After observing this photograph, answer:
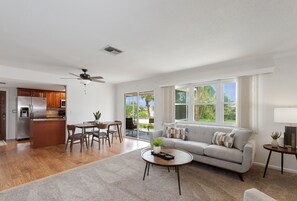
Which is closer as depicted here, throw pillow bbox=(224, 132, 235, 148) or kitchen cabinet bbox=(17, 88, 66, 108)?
throw pillow bbox=(224, 132, 235, 148)

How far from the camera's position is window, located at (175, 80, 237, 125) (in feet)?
13.3

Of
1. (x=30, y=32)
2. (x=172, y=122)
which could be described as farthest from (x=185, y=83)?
(x=30, y=32)

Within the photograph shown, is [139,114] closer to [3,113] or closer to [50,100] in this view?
[50,100]

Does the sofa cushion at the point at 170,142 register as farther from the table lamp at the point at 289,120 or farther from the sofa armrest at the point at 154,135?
the table lamp at the point at 289,120

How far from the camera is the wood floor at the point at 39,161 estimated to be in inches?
113

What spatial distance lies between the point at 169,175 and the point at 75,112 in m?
4.45

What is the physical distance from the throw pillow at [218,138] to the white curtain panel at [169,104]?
163 cm

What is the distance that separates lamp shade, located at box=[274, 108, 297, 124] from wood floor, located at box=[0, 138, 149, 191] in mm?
3795

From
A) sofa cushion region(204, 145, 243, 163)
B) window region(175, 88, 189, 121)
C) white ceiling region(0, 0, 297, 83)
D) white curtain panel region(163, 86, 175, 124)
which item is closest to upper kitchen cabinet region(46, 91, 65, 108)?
white ceiling region(0, 0, 297, 83)

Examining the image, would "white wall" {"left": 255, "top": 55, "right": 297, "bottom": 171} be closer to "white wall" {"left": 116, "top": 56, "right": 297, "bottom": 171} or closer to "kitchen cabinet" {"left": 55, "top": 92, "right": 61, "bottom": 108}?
"white wall" {"left": 116, "top": 56, "right": 297, "bottom": 171}

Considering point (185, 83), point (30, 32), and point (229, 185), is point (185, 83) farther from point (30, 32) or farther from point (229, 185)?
point (30, 32)

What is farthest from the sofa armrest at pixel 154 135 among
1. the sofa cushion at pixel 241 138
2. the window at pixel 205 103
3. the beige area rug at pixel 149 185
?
the sofa cushion at pixel 241 138

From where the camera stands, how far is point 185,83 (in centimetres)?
477

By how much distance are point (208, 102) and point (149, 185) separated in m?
2.87
